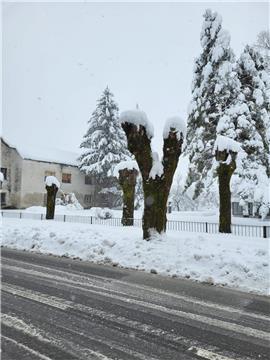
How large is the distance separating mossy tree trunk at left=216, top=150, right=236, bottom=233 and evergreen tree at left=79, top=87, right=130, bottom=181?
27.7 m

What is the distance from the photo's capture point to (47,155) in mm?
48438

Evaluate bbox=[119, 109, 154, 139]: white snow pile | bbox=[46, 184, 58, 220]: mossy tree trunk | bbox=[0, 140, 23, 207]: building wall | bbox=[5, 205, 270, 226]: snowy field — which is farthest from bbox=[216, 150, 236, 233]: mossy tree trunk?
bbox=[0, 140, 23, 207]: building wall

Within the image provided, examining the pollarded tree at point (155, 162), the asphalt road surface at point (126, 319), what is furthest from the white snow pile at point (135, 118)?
the asphalt road surface at point (126, 319)

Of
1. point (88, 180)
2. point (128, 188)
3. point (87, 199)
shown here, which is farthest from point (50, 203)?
point (88, 180)

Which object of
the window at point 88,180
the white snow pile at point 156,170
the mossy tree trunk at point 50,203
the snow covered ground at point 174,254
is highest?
the window at point 88,180

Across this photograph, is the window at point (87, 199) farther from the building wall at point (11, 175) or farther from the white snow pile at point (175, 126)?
the white snow pile at point (175, 126)

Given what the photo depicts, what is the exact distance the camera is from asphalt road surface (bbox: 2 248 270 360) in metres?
4.17

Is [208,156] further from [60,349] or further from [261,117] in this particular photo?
[60,349]

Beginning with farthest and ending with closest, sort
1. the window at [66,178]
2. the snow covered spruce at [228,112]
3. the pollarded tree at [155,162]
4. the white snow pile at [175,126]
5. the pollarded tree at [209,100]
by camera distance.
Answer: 1. the window at [66,178]
2. the pollarded tree at [209,100]
3. the snow covered spruce at [228,112]
4. the white snow pile at [175,126]
5. the pollarded tree at [155,162]

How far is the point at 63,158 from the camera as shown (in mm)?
50125

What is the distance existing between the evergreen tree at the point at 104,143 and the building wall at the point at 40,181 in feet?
10.2

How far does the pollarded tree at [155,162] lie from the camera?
12750 millimetres

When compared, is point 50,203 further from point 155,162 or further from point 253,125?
point 253,125

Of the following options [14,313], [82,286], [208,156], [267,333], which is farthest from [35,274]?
[208,156]
